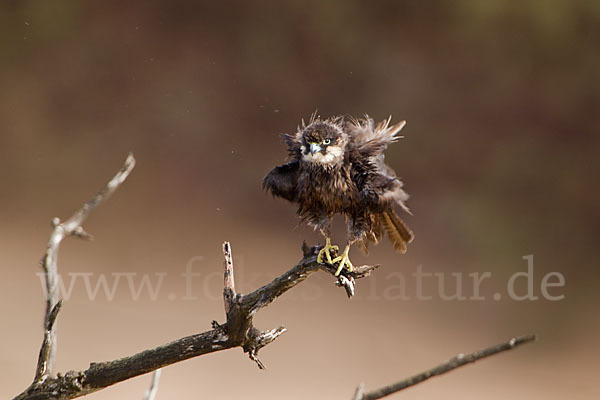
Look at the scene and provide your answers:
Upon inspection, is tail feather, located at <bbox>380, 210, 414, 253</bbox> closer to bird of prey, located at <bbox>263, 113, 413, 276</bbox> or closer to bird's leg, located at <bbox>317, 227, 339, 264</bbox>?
bird of prey, located at <bbox>263, 113, 413, 276</bbox>

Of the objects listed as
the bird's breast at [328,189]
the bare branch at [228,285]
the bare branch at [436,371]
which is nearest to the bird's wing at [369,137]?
the bird's breast at [328,189]

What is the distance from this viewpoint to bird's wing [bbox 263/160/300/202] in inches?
88.1

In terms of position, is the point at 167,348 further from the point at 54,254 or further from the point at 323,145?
the point at 323,145

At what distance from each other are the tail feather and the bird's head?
0.32 m

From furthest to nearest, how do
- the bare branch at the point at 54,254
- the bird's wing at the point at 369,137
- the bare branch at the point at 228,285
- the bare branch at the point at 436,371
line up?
the bird's wing at the point at 369,137
the bare branch at the point at 228,285
the bare branch at the point at 54,254
the bare branch at the point at 436,371

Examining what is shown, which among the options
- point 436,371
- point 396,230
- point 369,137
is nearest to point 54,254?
point 436,371

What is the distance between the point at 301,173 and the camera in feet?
7.22

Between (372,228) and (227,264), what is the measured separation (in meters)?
0.62

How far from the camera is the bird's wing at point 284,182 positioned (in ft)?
7.34

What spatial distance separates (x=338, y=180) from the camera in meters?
2.14

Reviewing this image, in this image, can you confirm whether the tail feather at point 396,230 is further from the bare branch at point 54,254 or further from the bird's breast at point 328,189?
the bare branch at point 54,254

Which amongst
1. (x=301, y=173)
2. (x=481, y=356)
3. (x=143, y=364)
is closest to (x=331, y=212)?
(x=301, y=173)

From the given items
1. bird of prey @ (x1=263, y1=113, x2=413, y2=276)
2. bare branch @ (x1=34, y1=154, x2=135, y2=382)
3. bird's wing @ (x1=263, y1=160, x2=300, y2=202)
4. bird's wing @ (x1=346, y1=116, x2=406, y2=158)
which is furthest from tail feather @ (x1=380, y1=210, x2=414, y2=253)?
bare branch @ (x1=34, y1=154, x2=135, y2=382)

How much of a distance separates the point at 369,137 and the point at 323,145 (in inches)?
8.7
